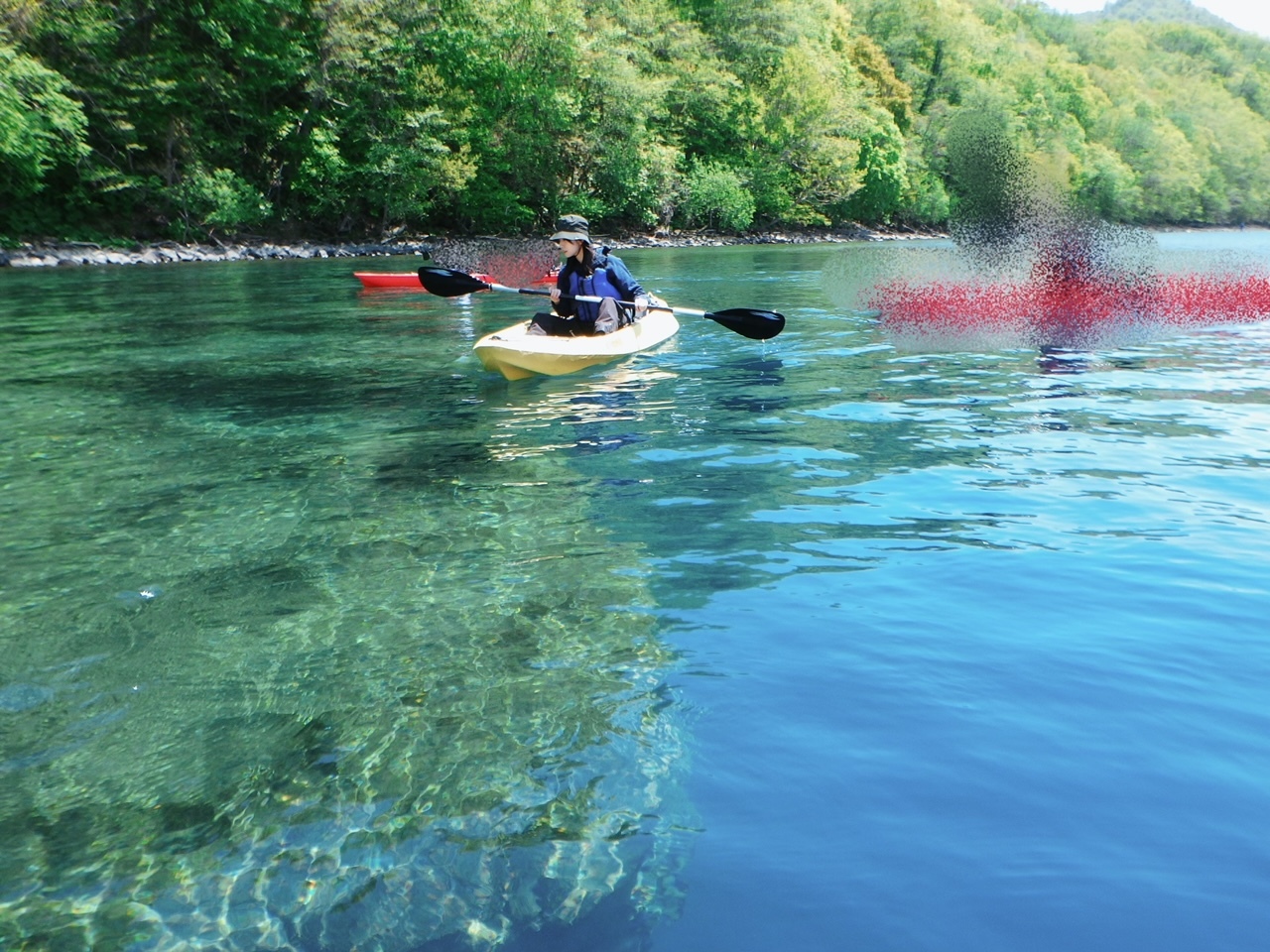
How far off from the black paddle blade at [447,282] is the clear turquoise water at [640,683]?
380 cm

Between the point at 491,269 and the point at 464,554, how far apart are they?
77.8 feet

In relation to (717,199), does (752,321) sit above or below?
below

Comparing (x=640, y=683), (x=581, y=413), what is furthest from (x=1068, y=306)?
(x=640, y=683)

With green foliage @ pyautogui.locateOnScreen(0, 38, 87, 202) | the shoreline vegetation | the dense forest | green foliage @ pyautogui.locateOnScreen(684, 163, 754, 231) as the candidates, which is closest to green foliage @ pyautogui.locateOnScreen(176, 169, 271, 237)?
the dense forest

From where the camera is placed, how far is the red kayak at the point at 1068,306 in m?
15.4

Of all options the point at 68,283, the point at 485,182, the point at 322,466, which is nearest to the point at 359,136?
the point at 485,182

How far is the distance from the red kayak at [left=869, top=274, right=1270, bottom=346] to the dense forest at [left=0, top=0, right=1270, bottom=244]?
4.42 meters

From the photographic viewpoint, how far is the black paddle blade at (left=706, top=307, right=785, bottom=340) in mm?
12189

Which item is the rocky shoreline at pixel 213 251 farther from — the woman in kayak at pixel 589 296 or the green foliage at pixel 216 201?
the woman in kayak at pixel 589 296

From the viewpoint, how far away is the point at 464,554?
569 cm

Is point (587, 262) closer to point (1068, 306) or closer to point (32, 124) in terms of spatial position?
point (1068, 306)

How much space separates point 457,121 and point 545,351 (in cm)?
3269

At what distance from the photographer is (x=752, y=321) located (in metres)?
12.3

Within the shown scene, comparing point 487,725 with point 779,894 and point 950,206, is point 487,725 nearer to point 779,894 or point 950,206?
point 779,894
